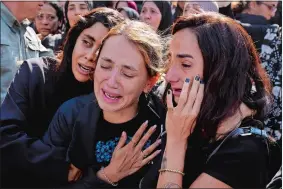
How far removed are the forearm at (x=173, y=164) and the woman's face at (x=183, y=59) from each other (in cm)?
28

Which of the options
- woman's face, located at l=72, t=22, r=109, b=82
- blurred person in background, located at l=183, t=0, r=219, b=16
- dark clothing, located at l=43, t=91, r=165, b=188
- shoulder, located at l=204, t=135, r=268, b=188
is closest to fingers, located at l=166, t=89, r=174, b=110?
dark clothing, located at l=43, t=91, r=165, b=188

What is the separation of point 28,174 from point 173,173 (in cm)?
88

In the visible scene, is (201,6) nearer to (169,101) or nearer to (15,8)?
(15,8)

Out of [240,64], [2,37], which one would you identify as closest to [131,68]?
[240,64]

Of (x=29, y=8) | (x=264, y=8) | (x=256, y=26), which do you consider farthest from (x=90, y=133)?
(x=264, y=8)

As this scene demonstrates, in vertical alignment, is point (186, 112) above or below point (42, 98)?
above

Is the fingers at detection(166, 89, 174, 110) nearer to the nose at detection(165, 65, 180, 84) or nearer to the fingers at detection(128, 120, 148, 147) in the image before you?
the nose at detection(165, 65, 180, 84)

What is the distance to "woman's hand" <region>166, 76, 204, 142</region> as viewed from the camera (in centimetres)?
184

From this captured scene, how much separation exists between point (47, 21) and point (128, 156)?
331cm

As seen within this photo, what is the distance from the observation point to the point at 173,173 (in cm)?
177

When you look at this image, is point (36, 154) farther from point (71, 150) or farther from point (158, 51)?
point (158, 51)

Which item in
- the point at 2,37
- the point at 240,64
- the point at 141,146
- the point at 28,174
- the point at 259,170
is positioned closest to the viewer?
the point at 259,170

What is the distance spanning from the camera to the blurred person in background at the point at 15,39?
118 inches

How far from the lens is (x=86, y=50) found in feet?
8.39
